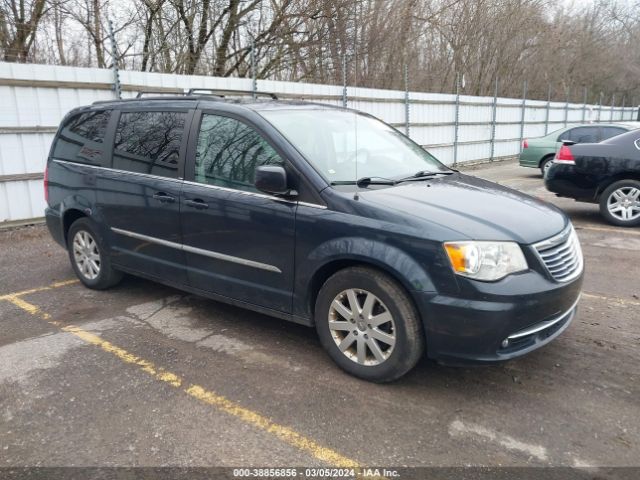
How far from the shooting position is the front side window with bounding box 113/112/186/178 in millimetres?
4145

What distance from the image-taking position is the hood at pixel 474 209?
2.99 metres

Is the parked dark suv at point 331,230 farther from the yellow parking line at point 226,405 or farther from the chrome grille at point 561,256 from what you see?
the yellow parking line at point 226,405

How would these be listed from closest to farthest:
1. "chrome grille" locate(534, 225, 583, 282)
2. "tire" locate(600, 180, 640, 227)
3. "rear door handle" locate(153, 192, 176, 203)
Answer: "chrome grille" locate(534, 225, 583, 282)
"rear door handle" locate(153, 192, 176, 203)
"tire" locate(600, 180, 640, 227)

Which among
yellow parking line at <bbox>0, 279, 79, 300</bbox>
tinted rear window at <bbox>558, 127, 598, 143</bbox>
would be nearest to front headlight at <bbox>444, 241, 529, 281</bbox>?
yellow parking line at <bbox>0, 279, 79, 300</bbox>

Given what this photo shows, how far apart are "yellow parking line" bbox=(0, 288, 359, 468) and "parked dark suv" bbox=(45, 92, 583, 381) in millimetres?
683

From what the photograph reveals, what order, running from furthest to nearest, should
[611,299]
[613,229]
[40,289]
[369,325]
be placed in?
[613,229] < [40,289] < [611,299] < [369,325]

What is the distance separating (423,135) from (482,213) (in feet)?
39.7

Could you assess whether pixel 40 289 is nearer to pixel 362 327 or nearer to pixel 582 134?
pixel 362 327

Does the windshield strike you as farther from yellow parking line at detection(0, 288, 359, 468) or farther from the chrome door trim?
yellow parking line at detection(0, 288, 359, 468)

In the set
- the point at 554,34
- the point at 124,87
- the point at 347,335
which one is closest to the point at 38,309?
the point at 347,335

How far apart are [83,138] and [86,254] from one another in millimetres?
1111

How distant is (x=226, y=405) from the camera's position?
9.95 ft

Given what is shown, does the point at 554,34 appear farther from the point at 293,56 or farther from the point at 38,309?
the point at 38,309

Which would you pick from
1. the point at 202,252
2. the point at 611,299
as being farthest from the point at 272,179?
the point at 611,299
